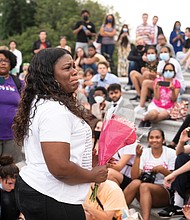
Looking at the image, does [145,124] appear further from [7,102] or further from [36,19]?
[36,19]

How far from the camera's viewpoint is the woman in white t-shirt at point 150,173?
4.94m

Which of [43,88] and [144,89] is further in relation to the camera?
[144,89]

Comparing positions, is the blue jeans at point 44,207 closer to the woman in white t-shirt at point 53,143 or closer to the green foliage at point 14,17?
the woman in white t-shirt at point 53,143

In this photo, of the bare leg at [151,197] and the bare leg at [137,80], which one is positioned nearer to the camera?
the bare leg at [151,197]

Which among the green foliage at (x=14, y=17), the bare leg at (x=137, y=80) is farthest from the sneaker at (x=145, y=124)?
the green foliage at (x=14, y=17)

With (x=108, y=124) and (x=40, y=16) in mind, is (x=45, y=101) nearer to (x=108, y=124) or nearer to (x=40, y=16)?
(x=108, y=124)

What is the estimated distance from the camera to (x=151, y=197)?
4.97 m

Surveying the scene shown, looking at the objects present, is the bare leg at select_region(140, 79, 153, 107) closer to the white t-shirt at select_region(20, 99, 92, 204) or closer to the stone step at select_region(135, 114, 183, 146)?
the stone step at select_region(135, 114, 183, 146)

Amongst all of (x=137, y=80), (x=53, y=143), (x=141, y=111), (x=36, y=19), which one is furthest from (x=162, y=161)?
(x=36, y=19)

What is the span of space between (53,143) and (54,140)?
15 mm

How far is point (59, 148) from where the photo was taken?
2250 mm

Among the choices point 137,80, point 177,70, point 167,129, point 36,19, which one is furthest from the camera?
point 36,19

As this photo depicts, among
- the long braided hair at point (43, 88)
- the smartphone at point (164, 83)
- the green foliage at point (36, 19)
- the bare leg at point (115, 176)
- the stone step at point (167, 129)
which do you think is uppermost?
the green foliage at point (36, 19)

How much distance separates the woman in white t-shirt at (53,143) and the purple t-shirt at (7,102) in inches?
105
